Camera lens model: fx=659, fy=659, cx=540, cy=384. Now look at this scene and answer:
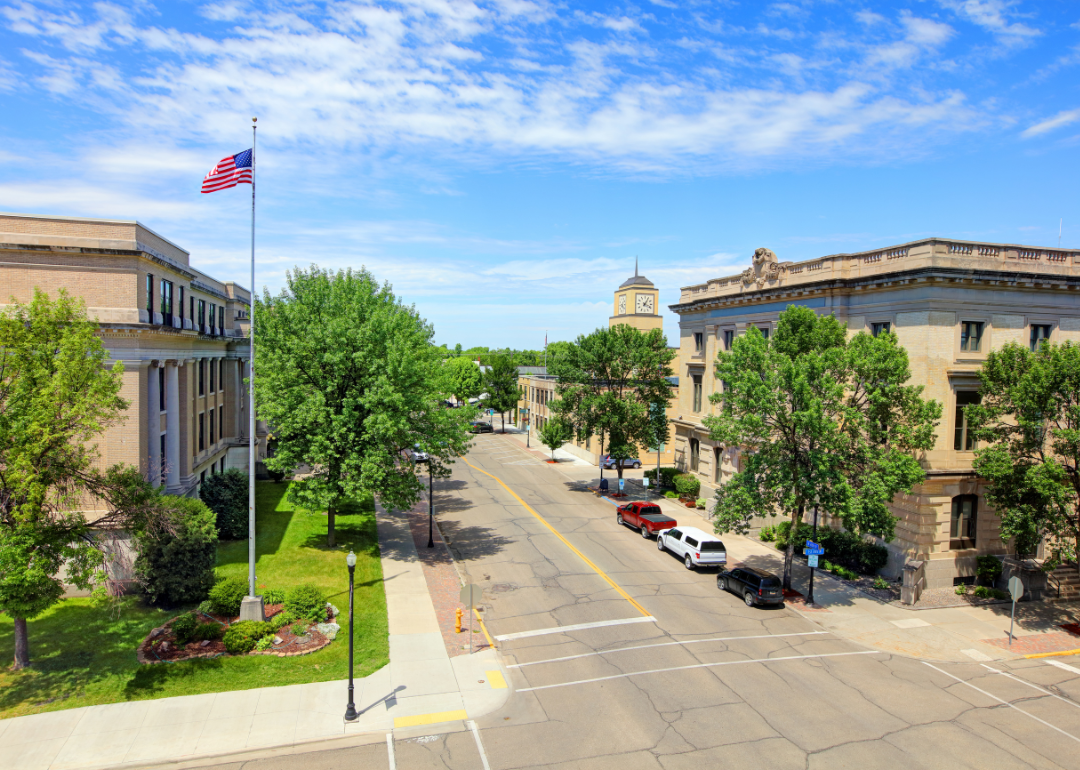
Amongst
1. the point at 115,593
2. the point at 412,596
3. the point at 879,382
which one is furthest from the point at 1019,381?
the point at 115,593

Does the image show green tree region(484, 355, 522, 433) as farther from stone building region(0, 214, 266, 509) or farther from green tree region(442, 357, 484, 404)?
stone building region(0, 214, 266, 509)

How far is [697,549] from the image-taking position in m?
29.0

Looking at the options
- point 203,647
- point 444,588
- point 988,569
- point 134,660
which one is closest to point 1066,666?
point 988,569

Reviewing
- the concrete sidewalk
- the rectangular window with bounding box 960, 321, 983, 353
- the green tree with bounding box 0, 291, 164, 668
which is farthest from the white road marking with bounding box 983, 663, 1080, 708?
the green tree with bounding box 0, 291, 164, 668

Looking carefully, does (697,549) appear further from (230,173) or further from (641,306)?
(641,306)

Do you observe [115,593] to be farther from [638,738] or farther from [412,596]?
[638,738]

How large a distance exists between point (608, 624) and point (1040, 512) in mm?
15578

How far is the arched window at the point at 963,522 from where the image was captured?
2739 cm

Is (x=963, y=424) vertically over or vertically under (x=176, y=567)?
over

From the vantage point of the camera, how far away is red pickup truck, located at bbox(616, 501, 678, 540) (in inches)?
1337

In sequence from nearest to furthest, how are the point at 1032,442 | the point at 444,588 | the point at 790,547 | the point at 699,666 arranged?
the point at 699,666
the point at 1032,442
the point at 790,547
the point at 444,588

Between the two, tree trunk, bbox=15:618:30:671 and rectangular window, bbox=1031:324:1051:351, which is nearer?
tree trunk, bbox=15:618:30:671

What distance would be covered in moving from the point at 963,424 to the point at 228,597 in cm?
2880

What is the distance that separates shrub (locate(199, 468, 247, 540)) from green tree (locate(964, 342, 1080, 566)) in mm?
31217
